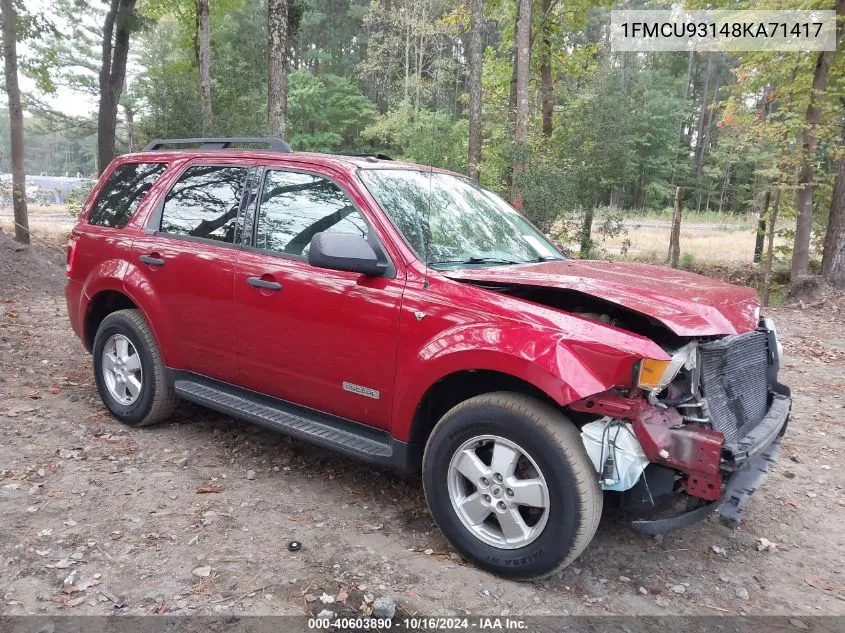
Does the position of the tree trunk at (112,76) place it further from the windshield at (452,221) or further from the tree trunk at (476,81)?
the windshield at (452,221)

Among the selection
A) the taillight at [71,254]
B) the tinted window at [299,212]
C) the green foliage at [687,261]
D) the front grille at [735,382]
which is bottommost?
the green foliage at [687,261]

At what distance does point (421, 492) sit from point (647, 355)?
1.86 m

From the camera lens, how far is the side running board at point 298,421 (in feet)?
10.9

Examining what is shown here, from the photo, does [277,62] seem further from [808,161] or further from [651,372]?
[808,161]

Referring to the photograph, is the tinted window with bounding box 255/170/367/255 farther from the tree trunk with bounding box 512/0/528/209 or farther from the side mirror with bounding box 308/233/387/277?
the tree trunk with bounding box 512/0/528/209

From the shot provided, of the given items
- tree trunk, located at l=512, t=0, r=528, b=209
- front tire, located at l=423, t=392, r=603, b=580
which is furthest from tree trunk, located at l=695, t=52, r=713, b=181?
front tire, located at l=423, t=392, r=603, b=580

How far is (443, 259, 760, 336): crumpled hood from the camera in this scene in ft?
9.12

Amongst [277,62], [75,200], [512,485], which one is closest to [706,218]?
[277,62]

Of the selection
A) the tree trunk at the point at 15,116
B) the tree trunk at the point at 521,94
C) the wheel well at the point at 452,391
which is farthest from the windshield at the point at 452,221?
the tree trunk at the point at 15,116

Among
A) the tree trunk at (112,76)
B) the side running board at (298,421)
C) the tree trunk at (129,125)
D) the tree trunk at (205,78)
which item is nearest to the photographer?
the side running board at (298,421)

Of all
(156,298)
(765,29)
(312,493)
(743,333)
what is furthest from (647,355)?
(765,29)

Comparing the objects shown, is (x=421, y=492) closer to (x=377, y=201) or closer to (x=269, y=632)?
(x=269, y=632)

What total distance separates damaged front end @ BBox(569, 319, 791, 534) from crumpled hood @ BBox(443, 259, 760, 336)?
0.12 m

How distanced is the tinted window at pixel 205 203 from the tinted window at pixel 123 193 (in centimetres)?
35
